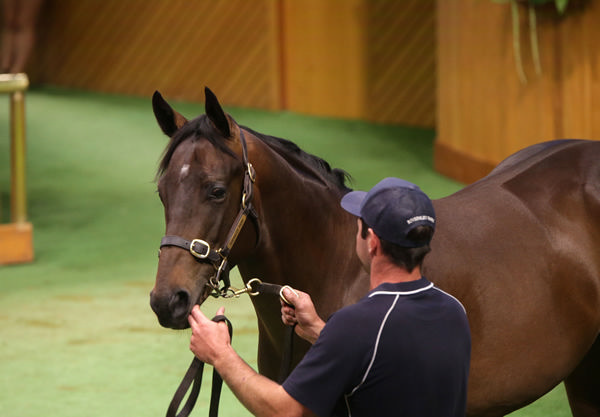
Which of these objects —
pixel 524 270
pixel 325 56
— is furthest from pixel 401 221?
pixel 325 56

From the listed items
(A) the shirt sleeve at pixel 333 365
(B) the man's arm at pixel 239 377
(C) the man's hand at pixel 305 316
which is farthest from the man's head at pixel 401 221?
(C) the man's hand at pixel 305 316

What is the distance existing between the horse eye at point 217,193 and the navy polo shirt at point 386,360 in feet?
2.43

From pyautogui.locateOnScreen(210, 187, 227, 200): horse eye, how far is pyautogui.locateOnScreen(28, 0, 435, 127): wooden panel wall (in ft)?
28.5

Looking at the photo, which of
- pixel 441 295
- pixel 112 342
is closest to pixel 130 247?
pixel 112 342

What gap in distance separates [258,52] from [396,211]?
10.3 m

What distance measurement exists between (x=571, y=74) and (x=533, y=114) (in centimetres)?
55

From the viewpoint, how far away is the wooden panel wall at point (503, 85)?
694cm

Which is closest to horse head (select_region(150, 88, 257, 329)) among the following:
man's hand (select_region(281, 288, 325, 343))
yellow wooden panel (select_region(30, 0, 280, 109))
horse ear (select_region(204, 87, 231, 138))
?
horse ear (select_region(204, 87, 231, 138))

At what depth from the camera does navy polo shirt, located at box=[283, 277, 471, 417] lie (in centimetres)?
186

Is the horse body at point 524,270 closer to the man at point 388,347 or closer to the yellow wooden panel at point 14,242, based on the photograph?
the man at point 388,347

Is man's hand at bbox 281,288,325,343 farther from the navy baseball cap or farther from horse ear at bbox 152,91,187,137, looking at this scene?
horse ear at bbox 152,91,187,137

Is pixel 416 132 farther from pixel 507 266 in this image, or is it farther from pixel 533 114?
pixel 507 266

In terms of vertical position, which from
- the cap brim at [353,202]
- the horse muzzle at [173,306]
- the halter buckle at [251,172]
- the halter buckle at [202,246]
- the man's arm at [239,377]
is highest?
the cap brim at [353,202]

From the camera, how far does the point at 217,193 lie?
8.28 ft
